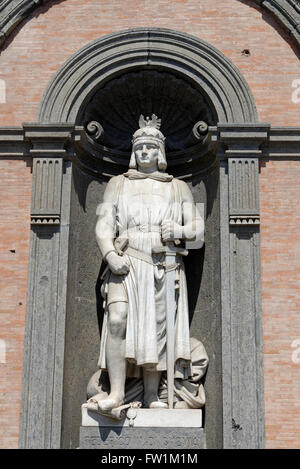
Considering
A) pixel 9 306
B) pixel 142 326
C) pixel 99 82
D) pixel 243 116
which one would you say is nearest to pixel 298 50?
pixel 243 116

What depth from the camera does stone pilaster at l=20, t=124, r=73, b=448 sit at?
33.0ft

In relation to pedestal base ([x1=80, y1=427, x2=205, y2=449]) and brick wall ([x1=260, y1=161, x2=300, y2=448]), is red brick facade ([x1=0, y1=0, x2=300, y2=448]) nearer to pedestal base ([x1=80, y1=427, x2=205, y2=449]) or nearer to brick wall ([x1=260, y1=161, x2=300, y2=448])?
brick wall ([x1=260, y1=161, x2=300, y2=448])

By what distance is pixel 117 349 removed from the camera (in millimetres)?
10117

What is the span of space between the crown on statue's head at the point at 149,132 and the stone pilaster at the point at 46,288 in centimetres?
88

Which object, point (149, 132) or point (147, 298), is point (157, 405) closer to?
point (147, 298)

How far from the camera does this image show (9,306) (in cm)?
1062

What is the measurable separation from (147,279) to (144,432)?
1.81 metres

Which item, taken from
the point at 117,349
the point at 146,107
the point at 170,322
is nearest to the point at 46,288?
the point at 117,349

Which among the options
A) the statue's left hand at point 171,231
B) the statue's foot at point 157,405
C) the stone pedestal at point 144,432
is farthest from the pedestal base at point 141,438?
the statue's left hand at point 171,231

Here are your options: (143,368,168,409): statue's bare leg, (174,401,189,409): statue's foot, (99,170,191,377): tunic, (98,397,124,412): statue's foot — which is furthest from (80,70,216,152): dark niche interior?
(98,397,124,412): statue's foot

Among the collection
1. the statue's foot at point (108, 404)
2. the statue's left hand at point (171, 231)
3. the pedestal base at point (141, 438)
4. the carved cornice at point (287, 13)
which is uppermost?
the carved cornice at point (287, 13)

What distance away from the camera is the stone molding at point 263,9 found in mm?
11711

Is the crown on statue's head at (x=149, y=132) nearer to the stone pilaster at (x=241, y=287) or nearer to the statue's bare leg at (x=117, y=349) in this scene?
the stone pilaster at (x=241, y=287)
